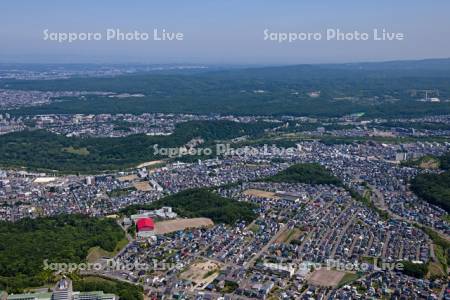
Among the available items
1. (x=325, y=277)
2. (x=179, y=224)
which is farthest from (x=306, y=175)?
(x=325, y=277)

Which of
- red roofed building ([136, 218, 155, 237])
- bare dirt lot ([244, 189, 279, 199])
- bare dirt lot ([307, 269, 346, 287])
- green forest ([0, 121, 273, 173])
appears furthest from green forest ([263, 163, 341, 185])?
bare dirt lot ([307, 269, 346, 287])

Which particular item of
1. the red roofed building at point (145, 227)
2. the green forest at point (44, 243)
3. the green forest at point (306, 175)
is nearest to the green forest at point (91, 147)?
the green forest at point (306, 175)

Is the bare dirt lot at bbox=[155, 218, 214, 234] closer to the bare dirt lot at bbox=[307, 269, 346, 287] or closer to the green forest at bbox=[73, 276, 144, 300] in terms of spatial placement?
the green forest at bbox=[73, 276, 144, 300]

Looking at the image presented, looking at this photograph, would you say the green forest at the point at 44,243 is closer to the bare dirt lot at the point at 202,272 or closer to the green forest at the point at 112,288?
the green forest at the point at 112,288

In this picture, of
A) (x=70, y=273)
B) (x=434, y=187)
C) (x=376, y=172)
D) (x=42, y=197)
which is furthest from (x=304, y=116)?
(x=70, y=273)

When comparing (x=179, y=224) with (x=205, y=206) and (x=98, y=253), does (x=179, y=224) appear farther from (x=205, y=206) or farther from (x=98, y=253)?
(x=98, y=253)
